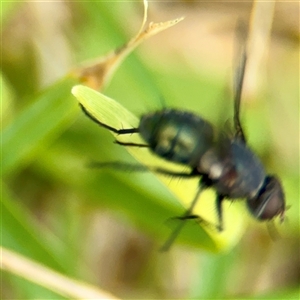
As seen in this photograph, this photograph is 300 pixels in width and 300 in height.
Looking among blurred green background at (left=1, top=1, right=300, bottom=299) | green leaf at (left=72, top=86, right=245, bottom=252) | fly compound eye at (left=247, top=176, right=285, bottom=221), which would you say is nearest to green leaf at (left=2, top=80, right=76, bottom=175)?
blurred green background at (left=1, top=1, right=300, bottom=299)

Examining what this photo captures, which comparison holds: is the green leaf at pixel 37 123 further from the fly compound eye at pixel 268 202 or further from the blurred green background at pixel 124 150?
the fly compound eye at pixel 268 202

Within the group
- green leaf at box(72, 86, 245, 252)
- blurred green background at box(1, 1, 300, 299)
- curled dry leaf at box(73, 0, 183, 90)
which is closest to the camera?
green leaf at box(72, 86, 245, 252)

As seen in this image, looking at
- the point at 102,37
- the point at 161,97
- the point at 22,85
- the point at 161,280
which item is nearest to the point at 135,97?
the point at 161,97

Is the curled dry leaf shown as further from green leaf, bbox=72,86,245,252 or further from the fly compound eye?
the fly compound eye

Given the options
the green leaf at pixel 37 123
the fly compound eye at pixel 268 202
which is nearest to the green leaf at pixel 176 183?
the fly compound eye at pixel 268 202

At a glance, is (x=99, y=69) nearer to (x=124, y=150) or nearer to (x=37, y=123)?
(x=37, y=123)

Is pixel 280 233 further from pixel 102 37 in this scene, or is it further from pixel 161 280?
pixel 102 37
